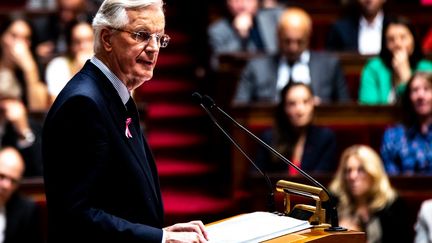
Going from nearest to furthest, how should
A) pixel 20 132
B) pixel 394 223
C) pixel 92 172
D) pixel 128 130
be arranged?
pixel 92 172
pixel 128 130
pixel 394 223
pixel 20 132

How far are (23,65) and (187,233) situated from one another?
9.47 feet

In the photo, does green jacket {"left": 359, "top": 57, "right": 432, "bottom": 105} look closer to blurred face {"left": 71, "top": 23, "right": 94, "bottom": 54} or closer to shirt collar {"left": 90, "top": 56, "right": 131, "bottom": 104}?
blurred face {"left": 71, "top": 23, "right": 94, "bottom": 54}

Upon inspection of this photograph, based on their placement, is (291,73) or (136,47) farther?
(291,73)

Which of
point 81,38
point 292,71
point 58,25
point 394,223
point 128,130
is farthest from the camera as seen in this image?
point 58,25

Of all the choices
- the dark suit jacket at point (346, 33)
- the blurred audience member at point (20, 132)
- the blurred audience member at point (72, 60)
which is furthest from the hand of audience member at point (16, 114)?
the dark suit jacket at point (346, 33)

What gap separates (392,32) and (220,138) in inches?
31.4

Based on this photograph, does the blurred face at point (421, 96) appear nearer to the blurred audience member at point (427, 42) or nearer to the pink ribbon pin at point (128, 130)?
the blurred audience member at point (427, 42)

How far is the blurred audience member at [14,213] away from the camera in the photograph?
304 cm

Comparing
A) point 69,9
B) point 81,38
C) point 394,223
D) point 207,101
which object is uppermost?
point 69,9

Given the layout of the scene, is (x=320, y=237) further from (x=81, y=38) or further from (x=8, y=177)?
(x=81, y=38)

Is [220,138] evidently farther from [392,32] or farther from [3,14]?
[3,14]

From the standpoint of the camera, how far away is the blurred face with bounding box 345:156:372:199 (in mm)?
2949

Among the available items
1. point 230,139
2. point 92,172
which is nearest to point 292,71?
point 230,139

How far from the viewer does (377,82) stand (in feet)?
12.3
